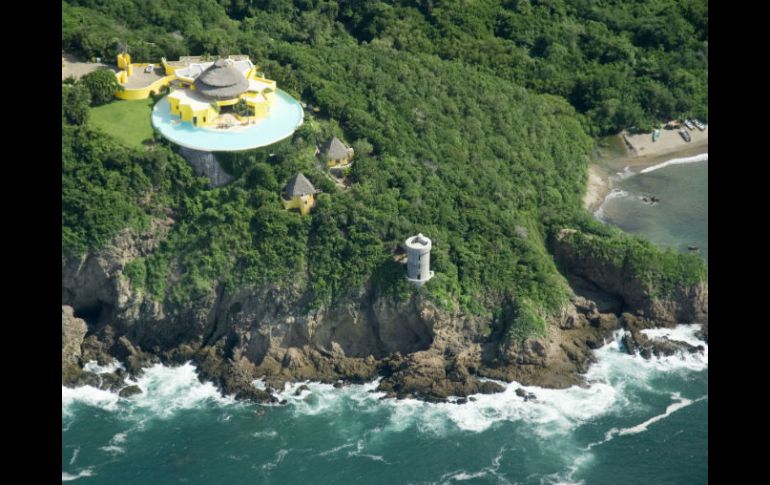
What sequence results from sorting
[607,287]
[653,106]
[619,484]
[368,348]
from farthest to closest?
[653,106] → [607,287] → [368,348] → [619,484]

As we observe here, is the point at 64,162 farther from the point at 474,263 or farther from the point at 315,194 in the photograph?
the point at 474,263

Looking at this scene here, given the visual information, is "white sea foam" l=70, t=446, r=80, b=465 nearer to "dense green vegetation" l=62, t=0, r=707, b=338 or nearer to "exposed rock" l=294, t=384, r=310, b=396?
"dense green vegetation" l=62, t=0, r=707, b=338

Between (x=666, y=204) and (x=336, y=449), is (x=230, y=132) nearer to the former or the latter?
(x=336, y=449)

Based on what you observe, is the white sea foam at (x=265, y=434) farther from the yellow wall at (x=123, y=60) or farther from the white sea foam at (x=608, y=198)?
the white sea foam at (x=608, y=198)

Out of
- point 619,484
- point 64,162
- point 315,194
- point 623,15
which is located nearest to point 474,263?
point 315,194

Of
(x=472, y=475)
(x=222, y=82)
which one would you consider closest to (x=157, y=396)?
(x=472, y=475)
